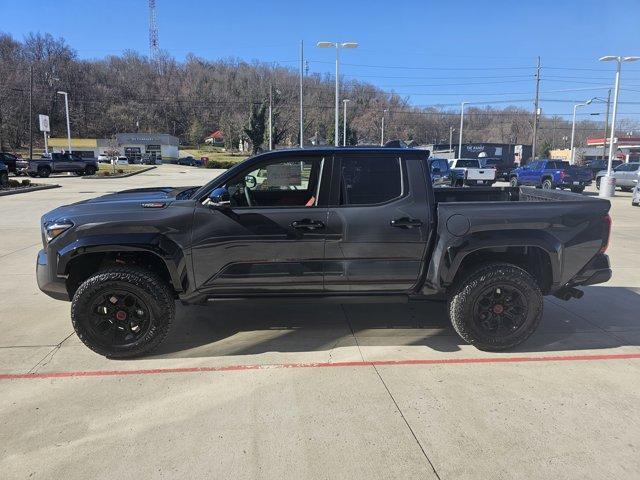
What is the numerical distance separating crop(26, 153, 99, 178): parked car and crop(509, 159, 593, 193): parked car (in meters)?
32.9

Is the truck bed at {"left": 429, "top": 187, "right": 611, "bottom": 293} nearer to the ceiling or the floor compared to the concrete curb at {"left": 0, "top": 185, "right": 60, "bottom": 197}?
nearer to the ceiling

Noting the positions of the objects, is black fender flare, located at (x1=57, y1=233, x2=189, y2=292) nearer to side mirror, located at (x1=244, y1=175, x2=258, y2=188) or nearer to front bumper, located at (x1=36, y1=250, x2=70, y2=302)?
front bumper, located at (x1=36, y1=250, x2=70, y2=302)

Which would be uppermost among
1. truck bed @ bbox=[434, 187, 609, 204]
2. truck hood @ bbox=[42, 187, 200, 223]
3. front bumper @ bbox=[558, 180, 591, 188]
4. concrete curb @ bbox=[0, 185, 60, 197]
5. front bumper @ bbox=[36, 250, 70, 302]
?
truck bed @ bbox=[434, 187, 609, 204]

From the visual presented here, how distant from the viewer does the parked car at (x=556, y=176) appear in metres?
25.2

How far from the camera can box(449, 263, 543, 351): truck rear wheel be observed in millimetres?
4289

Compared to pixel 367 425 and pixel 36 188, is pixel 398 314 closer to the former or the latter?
pixel 367 425

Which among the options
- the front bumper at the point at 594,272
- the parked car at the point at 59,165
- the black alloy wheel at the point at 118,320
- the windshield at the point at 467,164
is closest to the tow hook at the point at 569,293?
the front bumper at the point at 594,272

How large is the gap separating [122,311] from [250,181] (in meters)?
1.59

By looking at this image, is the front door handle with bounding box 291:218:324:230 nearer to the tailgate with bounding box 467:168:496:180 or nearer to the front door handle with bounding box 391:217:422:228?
the front door handle with bounding box 391:217:422:228

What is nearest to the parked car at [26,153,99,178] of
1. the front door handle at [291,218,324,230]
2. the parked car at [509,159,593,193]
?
the parked car at [509,159,593,193]

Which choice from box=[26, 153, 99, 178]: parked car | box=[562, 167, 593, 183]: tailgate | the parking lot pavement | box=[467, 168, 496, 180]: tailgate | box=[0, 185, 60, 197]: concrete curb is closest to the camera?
the parking lot pavement

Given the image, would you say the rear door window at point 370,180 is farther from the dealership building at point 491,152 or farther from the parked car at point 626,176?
the dealership building at point 491,152

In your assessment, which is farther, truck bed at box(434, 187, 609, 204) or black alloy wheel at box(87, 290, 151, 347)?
truck bed at box(434, 187, 609, 204)

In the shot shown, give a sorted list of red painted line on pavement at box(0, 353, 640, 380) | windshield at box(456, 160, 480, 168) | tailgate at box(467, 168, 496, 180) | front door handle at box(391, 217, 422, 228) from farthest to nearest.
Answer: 1. windshield at box(456, 160, 480, 168)
2. tailgate at box(467, 168, 496, 180)
3. front door handle at box(391, 217, 422, 228)
4. red painted line on pavement at box(0, 353, 640, 380)
